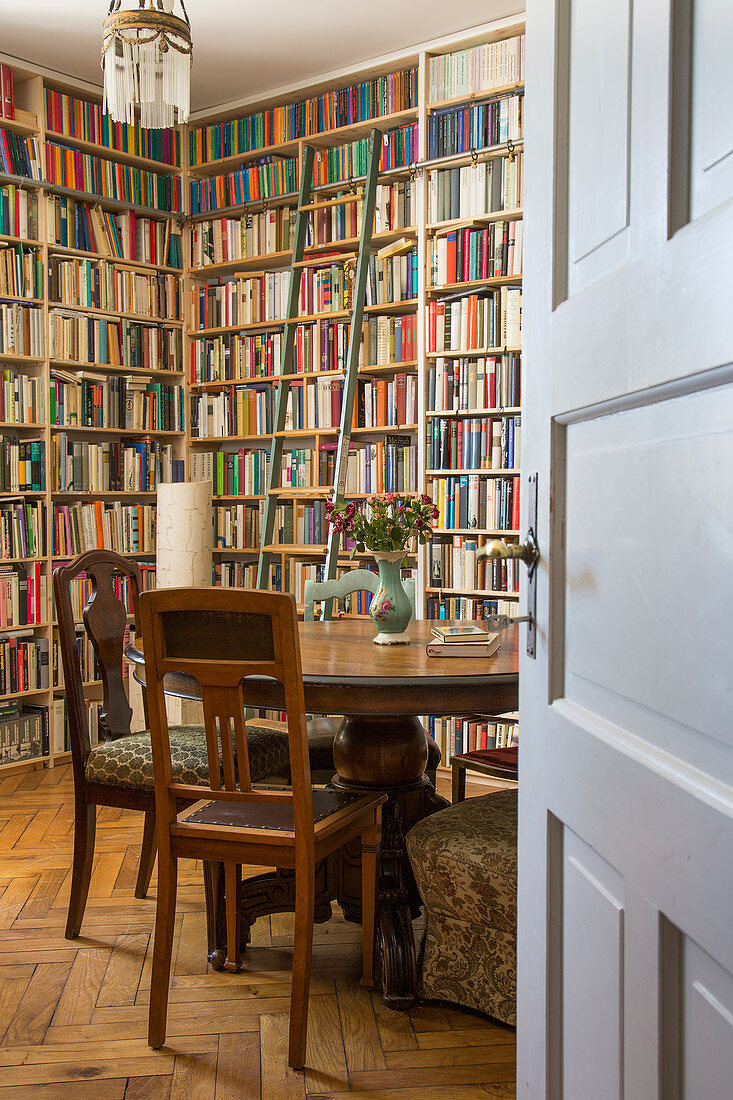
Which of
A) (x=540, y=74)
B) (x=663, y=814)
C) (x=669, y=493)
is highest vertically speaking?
(x=540, y=74)

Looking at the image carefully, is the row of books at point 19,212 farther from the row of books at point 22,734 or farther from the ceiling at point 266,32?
the row of books at point 22,734

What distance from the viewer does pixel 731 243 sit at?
1.99 feet

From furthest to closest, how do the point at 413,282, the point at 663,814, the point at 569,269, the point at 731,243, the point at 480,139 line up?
the point at 413,282
the point at 480,139
the point at 569,269
the point at 663,814
the point at 731,243

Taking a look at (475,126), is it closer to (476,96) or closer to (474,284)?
(476,96)

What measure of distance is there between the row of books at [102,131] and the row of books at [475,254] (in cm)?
145

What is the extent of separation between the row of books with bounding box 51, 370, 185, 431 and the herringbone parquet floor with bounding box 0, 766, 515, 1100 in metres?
2.45

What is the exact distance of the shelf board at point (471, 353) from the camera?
400 cm

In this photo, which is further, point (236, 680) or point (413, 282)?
point (413, 282)

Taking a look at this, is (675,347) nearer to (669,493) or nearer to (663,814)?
(669,493)

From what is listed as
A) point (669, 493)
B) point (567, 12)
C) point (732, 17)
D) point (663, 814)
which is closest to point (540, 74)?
point (567, 12)

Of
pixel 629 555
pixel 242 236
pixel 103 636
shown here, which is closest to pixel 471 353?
pixel 242 236

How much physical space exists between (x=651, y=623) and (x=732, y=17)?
0.42 metres

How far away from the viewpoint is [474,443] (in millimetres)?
4094

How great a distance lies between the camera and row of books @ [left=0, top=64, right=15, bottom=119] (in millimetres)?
4195
